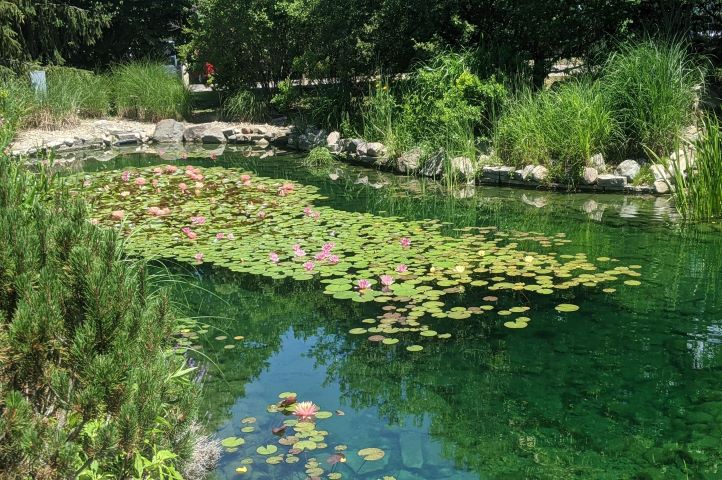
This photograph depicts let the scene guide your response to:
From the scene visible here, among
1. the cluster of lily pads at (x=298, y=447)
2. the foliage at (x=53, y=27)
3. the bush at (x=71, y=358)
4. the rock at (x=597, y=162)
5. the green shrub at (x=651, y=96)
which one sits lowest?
the cluster of lily pads at (x=298, y=447)

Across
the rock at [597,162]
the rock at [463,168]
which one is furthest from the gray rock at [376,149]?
the rock at [597,162]

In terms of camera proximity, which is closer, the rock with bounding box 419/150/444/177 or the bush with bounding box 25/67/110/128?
the rock with bounding box 419/150/444/177

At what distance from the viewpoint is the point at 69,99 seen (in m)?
15.2

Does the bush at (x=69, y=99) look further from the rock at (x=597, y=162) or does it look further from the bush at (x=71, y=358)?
the bush at (x=71, y=358)

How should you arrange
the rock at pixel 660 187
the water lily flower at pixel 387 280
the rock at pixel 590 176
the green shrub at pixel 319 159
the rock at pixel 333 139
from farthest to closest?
the rock at pixel 333 139 < the green shrub at pixel 319 159 < the rock at pixel 590 176 < the rock at pixel 660 187 < the water lily flower at pixel 387 280

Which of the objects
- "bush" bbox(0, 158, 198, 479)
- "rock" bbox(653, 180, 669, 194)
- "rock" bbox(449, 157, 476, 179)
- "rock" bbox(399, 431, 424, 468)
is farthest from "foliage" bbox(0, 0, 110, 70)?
"bush" bbox(0, 158, 198, 479)

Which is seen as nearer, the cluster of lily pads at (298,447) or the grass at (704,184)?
the cluster of lily pads at (298,447)

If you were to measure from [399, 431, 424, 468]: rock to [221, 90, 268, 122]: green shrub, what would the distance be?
12942mm

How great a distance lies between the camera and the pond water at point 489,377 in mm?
3441

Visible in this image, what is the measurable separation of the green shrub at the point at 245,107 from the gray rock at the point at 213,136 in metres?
0.87

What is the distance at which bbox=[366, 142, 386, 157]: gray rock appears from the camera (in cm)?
1155

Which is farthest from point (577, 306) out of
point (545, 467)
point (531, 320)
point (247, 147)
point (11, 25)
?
point (11, 25)

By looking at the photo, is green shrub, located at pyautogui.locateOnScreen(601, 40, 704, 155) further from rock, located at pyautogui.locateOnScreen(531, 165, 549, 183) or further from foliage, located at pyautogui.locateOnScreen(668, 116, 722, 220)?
foliage, located at pyautogui.locateOnScreen(668, 116, 722, 220)

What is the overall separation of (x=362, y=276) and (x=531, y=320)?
1.35 meters
